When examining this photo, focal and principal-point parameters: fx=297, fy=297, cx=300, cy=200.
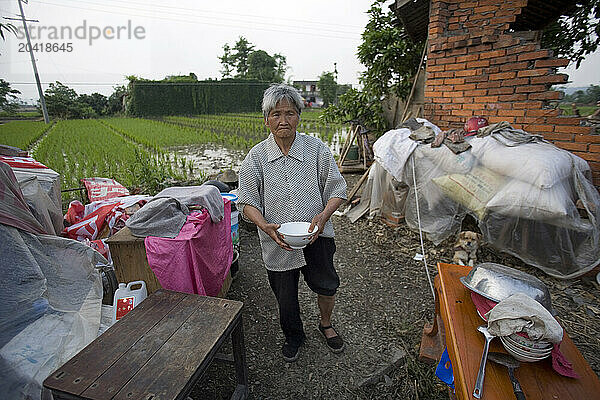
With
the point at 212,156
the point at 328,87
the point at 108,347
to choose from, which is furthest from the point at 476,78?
the point at 328,87

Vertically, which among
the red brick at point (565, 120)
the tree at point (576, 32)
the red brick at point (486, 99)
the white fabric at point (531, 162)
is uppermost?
the tree at point (576, 32)

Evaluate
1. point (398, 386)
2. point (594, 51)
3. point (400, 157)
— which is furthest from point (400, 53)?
point (398, 386)

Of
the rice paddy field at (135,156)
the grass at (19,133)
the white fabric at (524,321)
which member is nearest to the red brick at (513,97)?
the white fabric at (524,321)

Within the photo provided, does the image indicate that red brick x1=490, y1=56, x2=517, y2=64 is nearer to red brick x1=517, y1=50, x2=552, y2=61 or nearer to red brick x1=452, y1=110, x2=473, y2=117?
red brick x1=517, y1=50, x2=552, y2=61

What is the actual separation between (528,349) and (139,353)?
1.55 meters

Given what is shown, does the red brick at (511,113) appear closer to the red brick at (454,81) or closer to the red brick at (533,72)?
the red brick at (533,72)

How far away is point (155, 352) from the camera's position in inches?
52.2

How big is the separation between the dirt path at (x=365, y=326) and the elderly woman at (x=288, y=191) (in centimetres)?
55

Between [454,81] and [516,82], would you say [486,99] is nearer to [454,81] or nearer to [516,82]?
[516,82]

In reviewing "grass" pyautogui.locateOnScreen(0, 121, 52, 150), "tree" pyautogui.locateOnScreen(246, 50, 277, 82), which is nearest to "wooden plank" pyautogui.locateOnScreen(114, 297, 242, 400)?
"grass" pyautogui.locateOnScreen(0, 121, 52, 150)

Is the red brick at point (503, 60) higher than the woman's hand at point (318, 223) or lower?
higher

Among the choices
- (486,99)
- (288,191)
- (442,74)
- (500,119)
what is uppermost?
(442,74)

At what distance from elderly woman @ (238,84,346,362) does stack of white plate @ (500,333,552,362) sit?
0.98m

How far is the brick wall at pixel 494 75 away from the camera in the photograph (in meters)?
3.30
